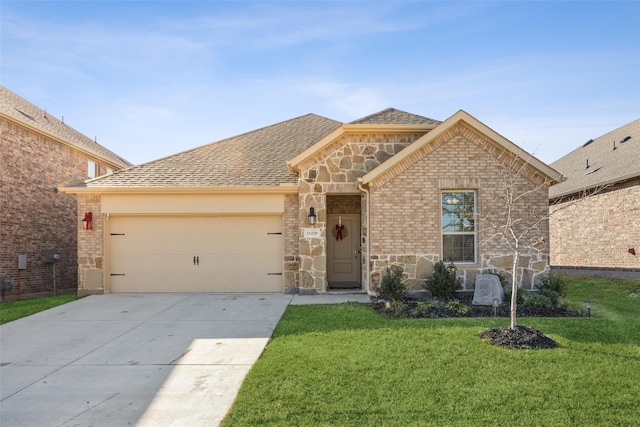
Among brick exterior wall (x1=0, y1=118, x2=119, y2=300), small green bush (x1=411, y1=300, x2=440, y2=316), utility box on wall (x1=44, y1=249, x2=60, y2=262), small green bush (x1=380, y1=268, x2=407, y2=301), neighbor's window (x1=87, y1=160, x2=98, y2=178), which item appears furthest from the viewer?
neighbor's window (x1=87, y1=160, x2=98, y2=178)

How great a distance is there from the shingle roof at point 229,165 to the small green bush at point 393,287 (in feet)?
13.5

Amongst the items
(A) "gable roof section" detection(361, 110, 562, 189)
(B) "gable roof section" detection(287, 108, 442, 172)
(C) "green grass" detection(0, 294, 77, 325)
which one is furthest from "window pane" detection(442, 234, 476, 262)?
(C) "green grass" detection(0, 294, 77, 325)

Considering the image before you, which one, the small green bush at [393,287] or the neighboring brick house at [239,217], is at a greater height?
the neighboring brick house at [239,217]

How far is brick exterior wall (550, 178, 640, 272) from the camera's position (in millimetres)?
13633

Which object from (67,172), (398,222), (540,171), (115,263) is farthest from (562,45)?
(67,172)

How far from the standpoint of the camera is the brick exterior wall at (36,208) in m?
12.7

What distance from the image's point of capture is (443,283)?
375 inches

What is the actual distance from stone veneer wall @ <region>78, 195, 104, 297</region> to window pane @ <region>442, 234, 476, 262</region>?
969cm

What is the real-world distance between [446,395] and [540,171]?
7761mm

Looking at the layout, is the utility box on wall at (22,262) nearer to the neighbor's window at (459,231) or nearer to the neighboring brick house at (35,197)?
the neighboring brick house at (35,197)

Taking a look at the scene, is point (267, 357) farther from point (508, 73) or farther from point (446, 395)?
point (508, 73)

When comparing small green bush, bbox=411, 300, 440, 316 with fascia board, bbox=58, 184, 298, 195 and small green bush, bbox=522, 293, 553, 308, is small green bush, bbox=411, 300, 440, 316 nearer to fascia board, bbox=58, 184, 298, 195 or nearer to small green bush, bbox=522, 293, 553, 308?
small green bush, bbox=522, 293, 553, 308

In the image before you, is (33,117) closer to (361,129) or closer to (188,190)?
(188,190)

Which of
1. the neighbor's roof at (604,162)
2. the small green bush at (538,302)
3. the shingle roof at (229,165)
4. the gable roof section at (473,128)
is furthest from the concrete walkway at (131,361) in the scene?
the neighbor's roof at (604,162)
